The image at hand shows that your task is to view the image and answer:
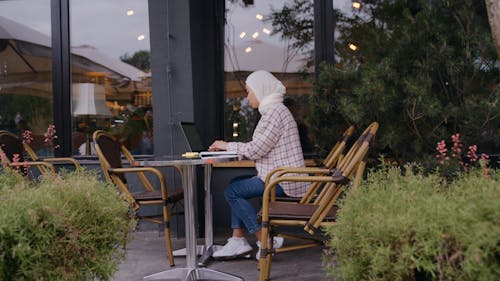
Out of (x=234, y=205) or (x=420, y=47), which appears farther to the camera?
(x=234, y=205)

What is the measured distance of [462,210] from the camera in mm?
1836

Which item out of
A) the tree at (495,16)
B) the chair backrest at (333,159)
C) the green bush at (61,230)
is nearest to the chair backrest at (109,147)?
the chair backrest at (333,159)

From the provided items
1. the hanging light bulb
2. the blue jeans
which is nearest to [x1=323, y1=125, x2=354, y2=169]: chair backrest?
the blue jeans

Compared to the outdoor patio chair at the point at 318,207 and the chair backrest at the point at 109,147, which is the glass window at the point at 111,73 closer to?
the chair backrest at the point at 109,147

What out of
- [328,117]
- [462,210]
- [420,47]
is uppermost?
[420,47]

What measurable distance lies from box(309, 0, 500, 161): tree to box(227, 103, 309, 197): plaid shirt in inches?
16.2

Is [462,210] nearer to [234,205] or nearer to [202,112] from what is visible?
[234,205]

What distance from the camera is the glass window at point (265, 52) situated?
18.8 ft

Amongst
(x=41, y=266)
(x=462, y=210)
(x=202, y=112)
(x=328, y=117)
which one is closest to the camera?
(x=462, y=210)

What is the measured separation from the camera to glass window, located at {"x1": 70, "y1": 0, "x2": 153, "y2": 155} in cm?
617

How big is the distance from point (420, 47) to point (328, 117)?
960 mm

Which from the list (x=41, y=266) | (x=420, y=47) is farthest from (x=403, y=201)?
(x=420, y=47)

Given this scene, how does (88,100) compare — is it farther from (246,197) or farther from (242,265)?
(242,265)

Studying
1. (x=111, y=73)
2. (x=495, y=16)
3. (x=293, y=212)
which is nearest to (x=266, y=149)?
(x=293, y=212)
